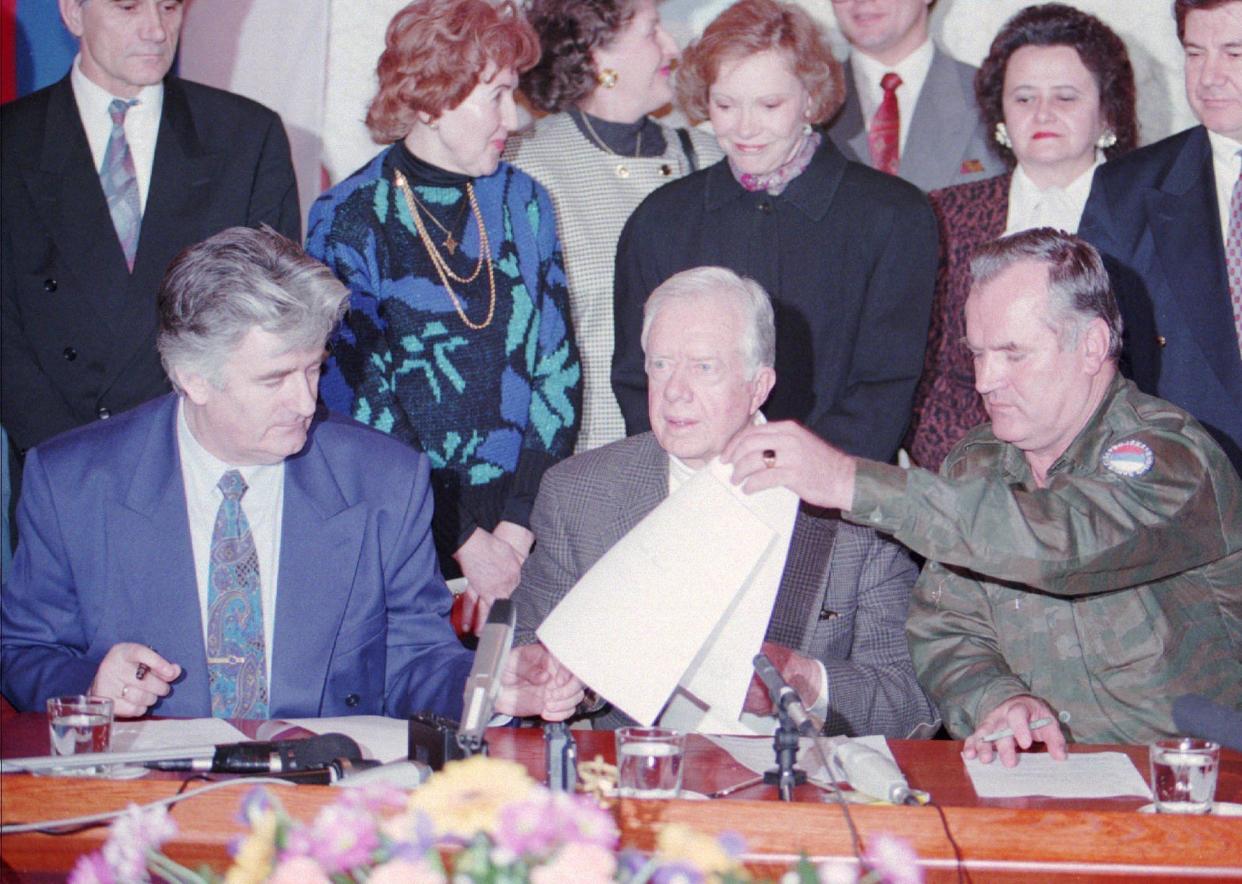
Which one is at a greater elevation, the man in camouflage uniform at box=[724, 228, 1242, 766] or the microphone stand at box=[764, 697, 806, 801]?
A: the man in camouflage uniform at box=[724, 228, 1242, 766]

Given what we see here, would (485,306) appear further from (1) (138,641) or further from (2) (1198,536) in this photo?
(2) (1198,536)

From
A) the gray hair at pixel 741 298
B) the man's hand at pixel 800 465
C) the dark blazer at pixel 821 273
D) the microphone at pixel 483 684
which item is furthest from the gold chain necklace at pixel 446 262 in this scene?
the microphone at pixel 483 684

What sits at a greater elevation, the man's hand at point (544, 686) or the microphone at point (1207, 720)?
the man's hand at point (544, 686)

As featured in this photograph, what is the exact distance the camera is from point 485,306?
3.86 meters

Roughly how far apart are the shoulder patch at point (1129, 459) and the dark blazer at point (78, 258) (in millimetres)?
2162

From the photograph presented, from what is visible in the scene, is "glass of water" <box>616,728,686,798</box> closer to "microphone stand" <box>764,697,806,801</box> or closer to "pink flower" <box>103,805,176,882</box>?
"microphone stand" <box>764,697,806,801</box>

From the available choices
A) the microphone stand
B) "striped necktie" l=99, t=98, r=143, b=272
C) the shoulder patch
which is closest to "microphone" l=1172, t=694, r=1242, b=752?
the shoulder patch

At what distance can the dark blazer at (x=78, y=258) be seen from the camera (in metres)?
3.82

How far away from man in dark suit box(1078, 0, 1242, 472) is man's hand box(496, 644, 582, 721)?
173 cm

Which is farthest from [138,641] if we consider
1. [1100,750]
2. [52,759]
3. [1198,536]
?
[1198,536]

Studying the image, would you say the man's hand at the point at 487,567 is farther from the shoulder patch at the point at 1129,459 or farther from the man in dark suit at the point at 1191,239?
the man in dark suit at the point at 1191,239

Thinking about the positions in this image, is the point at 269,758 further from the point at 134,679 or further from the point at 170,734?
the point at 134,679

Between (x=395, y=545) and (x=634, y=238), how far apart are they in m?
1.17

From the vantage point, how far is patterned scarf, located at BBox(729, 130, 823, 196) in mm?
3834
